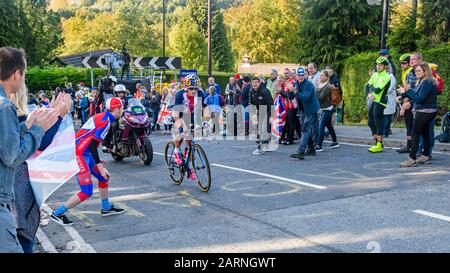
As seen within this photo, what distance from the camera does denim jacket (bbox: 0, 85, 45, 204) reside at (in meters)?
2.98

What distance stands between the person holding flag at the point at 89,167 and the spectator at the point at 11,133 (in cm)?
353

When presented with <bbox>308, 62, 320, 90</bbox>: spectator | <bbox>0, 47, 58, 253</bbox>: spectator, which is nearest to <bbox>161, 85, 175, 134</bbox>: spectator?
<bbox>308, 62, 320, 90</bbox>: spectator

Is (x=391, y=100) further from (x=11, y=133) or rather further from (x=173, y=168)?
(x=11, y=133)

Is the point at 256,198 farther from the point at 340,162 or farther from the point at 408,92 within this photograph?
the point at 408,92

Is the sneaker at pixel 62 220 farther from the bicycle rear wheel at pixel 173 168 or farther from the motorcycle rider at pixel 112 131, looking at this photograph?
the motorcycle rider at pixel 112 131

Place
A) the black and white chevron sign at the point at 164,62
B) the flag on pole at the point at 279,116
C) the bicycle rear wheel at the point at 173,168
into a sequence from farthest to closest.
→ the black and white chevron sign at the point at 164,62, the flag on pole at the point at 279,116, the bicycle rear wheel at the point at 173,168

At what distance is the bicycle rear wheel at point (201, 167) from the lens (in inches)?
323

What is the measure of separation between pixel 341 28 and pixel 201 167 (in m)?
17.4

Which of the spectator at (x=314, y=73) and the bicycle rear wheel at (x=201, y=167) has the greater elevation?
the spectator at (x=314, y=73)

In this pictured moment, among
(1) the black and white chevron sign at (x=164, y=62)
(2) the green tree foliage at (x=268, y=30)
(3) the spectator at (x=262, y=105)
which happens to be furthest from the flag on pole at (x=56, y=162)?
(2) the green tree foliage at (x=268, y=30)

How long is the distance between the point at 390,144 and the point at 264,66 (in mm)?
49032

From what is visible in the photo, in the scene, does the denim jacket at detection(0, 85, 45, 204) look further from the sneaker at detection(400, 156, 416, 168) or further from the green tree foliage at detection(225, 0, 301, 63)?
the green tree foliage at detection(225, 0, 301, 63)

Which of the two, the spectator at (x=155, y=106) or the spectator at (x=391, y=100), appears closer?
the spectator at (x=391, y=100)

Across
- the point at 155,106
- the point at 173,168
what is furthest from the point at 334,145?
the point at 155,106
